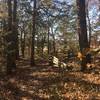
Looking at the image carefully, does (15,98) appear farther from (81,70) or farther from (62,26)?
(62,26)

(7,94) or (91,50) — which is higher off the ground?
(91,50)

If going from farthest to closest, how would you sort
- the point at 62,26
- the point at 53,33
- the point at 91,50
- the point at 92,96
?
the point at 53,33 → the point at 62,26 → the point at 91,50 → the point at 92,96

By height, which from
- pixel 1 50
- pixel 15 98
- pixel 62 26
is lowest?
pixel 15 98

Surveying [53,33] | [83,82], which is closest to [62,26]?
[53,33]

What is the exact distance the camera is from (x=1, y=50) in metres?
16.2

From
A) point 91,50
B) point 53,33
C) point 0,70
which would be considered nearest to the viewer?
point 91,50

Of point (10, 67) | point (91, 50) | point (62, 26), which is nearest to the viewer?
point (91, 50)

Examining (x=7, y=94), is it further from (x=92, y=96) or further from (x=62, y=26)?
(x=62, y=26)

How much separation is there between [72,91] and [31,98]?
5.73ft

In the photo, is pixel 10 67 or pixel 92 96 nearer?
pixel 92 96

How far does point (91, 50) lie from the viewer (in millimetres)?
13414

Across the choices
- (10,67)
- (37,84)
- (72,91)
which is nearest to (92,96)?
(72,91)

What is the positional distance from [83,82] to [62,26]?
119 ft

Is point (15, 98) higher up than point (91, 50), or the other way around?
point (91, 50)
